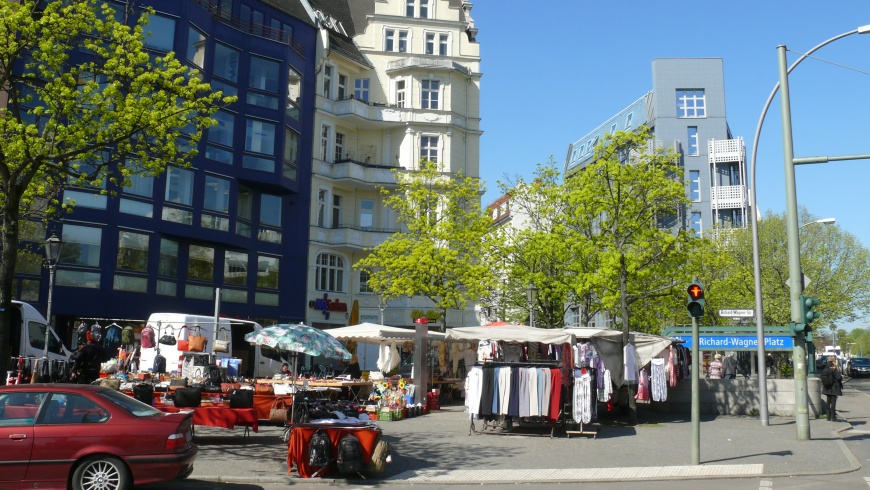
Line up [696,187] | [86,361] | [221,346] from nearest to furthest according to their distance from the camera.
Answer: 1. [86,361]
2. [221,346]
3. [696,187]

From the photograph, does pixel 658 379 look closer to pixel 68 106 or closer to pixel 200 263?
pixel 68 106

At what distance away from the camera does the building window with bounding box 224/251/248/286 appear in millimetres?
39312

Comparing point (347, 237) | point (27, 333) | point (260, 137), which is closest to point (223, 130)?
point (260, 137)

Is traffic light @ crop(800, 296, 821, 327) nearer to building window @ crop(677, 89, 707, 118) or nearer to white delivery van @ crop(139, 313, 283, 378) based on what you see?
white delivery van @ crop(139, 313, 283, 378)

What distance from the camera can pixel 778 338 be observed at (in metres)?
23.8

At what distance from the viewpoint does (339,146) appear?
47719 millimetres

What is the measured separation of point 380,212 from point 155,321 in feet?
72.5

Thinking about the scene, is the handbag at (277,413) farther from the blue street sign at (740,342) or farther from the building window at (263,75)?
the building window at (263,75)

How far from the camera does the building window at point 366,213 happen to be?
155 ft

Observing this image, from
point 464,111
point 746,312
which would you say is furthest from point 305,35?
point 746,312

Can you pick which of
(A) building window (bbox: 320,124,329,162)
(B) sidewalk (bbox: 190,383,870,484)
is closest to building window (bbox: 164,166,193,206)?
(A) building window (bbox: 320,124,329,162)

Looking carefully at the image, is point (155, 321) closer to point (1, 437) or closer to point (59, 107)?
Answer: point (59, 107)

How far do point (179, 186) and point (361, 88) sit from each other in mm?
15384

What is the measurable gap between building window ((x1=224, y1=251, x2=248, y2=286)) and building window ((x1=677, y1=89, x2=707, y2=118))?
4075cm
